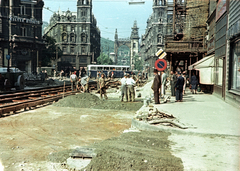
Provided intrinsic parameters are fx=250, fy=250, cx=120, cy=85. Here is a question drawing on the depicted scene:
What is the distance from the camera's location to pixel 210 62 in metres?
20.0

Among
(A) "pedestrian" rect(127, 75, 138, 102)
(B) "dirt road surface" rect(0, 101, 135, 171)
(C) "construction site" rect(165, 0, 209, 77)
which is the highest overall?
(C) "construction site" rect(165, 0, 209, 77)

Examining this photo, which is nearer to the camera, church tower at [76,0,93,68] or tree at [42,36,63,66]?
tree at [42,36,63,66]

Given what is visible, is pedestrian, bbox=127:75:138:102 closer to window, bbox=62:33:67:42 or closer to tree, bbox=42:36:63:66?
tree, bbox=42:36:63:66

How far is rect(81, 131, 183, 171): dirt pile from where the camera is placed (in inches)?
187

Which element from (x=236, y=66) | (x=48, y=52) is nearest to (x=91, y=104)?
(x=236, y=66)

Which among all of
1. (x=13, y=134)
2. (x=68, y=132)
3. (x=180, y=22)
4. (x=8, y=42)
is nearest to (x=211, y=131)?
(x=68, y=132)

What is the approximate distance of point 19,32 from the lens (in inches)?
2269

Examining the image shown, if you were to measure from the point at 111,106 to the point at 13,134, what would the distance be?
703cm

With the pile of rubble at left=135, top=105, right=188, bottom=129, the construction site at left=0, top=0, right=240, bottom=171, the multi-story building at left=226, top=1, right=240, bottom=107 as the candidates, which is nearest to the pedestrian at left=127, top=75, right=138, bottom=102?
the construction site at left=0, top=0, right=240, bottom=171

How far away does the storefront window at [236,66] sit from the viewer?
492 inches

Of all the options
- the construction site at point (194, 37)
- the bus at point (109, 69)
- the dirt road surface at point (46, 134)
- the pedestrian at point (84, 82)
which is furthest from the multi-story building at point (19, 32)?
the dirt road surface at point (46, 134)

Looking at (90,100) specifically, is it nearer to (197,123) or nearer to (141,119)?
(141,119)

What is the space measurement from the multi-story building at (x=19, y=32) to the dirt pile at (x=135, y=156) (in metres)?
51.3

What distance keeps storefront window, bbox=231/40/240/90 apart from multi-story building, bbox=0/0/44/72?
154 feet
